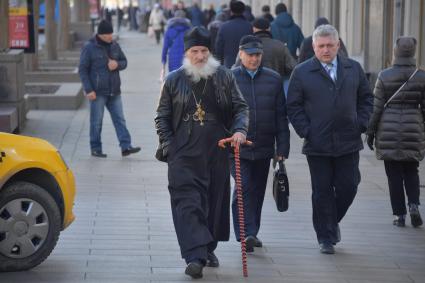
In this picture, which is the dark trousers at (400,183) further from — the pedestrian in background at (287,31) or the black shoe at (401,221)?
the pedestrian in background at (287,31)

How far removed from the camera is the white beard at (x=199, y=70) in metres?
7.66

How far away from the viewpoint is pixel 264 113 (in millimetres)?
8648

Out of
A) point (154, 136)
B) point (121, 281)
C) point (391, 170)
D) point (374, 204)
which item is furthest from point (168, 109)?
point (154, 136)

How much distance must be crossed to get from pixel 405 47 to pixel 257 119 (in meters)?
1.65

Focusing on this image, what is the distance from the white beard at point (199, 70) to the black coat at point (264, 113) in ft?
3.17

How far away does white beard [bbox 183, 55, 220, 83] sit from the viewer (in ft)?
25.1

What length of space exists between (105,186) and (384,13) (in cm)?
878

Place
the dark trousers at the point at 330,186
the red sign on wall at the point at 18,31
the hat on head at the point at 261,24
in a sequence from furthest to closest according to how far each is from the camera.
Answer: the red sign on wall at the point at 18,31 → the hat on head at the point at 261,24 → the dark trousers at the point at 330,186

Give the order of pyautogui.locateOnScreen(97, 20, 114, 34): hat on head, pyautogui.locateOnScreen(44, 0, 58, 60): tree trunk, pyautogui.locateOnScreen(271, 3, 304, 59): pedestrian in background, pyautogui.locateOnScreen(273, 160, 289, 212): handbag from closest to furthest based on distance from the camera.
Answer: pyautogui.locateOnScreen(273, 160, 289, 212): handbag → pyautogui.locateOnScreen(97, 20, 114, 34): hat on head → pyautogui.locateOnScreen(271, 3, 304, 59): pedestrian in background → pyautogui.locateOnScreen(44, 0, 58, 60): tree trunk

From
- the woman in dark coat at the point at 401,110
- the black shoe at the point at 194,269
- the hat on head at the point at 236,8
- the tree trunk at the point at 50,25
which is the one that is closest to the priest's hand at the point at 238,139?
the black shoe at the point at 194,269

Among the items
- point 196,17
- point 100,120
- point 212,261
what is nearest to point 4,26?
point 100,120

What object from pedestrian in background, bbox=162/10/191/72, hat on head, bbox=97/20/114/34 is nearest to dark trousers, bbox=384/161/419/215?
hat on head, bbox=97/20/114/34

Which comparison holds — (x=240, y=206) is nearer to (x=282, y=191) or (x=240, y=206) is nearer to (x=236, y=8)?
(x=282, y=191)

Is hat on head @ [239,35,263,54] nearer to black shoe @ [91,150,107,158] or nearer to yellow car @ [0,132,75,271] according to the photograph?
yellow car @ [0,132,75,271]
